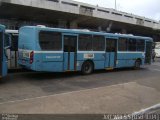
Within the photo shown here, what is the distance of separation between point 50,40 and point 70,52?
58.2 inches

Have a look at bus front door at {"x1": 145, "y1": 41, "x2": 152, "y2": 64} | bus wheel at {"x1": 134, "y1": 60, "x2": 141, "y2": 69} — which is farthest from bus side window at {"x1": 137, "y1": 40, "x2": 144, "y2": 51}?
bus wheel at {"x1": 134, "y1": 60, "x2": 141, "y2": 69}

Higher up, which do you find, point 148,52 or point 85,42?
point 85,42

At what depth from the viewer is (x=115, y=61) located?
56.0ft

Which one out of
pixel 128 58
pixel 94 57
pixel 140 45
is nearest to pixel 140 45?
pixel 140 45

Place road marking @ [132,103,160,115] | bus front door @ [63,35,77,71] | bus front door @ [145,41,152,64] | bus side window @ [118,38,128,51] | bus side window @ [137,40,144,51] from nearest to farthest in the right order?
1. road marking @ [132,103,160,115]
2. bus front door @ [63,35,77,71]
3. bus side window @ [118,38,128,51]
4. bus side window @ [137,40,144,51]
5. bus front door @ [145,41,152,64]

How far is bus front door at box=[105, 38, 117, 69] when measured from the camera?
16.4 meters

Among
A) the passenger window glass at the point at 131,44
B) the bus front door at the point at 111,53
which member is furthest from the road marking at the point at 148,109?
the passenger window glass at the point at 131,44

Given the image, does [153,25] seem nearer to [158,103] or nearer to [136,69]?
[136,69]

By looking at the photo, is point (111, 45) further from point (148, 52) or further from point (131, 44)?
point (148, 52)

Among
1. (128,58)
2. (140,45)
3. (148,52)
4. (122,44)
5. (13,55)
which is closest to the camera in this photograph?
(13,55)

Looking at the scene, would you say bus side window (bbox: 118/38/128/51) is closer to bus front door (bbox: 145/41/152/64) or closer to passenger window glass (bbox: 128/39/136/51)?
passenger window glass (bbox: 128/39/136/51)

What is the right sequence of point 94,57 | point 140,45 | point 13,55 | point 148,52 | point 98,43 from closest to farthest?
point 13,55
point 94,57
point 98,43
point 140,45
point 148,52

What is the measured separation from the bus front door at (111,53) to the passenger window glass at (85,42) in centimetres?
170

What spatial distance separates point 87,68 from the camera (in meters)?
15.2
